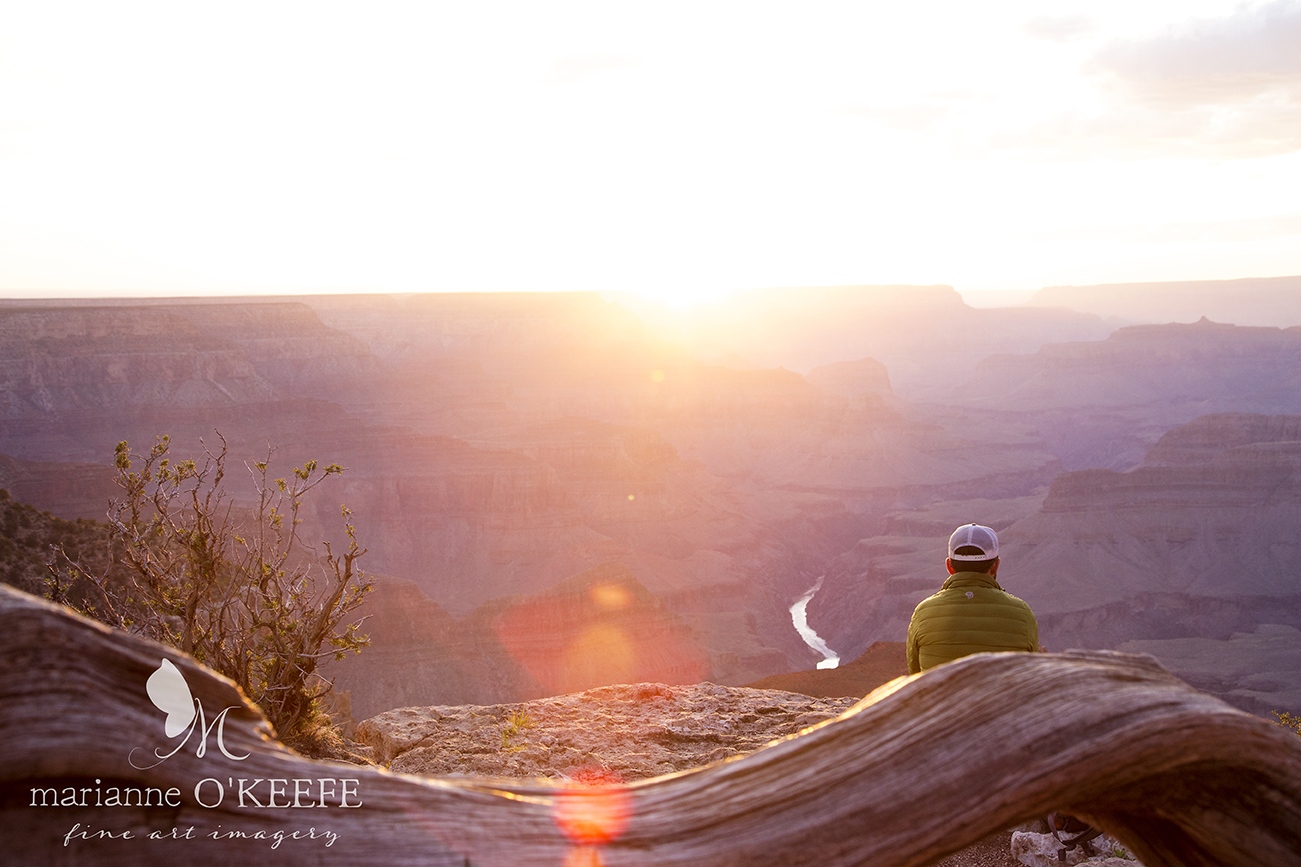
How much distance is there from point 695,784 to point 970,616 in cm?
312

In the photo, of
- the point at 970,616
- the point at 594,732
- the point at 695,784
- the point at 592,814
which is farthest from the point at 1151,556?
the point at 592,814

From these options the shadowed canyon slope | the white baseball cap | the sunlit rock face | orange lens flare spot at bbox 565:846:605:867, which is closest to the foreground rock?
the white baseball cap

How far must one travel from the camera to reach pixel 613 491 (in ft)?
273

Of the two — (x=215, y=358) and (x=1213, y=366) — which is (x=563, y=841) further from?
(x=1213, y=366)

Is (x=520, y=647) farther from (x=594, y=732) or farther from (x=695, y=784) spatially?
(x=695, y=784)

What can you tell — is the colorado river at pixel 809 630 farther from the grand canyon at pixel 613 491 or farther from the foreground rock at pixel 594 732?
the foreground rock at pixel 594 732

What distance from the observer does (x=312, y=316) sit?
99.4 metres

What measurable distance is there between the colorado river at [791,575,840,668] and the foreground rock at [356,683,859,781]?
53.8 metres

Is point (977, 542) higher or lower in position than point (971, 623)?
higher

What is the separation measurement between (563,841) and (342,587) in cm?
641

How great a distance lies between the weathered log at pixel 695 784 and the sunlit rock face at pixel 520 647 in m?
32.5

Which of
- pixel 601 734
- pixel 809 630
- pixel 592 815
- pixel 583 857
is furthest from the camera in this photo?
pixel 809 630

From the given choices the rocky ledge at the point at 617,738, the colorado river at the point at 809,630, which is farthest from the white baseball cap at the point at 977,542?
the colorado river at the point at 809,630

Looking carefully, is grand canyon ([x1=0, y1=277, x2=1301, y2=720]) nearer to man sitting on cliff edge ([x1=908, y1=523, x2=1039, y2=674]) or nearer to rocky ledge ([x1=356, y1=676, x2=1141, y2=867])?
rocky ledge ([x1=356, y1=676, x2=1141, y2=867])
